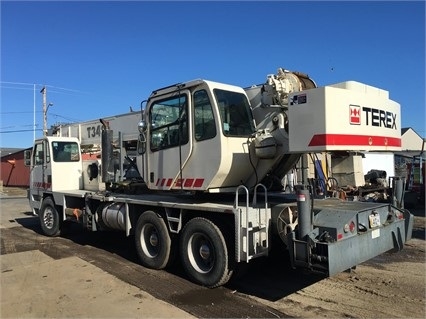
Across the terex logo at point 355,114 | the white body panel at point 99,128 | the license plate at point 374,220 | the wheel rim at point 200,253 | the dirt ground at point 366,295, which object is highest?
the white body panel at point 99,128

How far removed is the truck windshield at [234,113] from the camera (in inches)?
263

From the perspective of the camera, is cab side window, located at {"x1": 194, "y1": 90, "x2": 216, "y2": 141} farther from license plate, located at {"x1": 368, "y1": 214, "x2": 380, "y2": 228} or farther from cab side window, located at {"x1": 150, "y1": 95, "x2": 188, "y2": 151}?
license plate, located at {"x1": 368, "y1": 214, "x2": 380, "y2": 228}

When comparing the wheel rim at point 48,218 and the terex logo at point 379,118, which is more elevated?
the terex logo at point 379,118

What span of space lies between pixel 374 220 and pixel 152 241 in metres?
3.86

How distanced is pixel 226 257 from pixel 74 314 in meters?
2.16

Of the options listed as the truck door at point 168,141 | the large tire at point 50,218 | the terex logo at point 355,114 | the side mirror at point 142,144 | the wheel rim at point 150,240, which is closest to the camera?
the terex logo at point 355,114

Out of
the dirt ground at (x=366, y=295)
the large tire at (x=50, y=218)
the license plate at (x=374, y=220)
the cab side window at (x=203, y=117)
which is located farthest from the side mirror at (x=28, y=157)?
the license plate at (x=374, y=220)

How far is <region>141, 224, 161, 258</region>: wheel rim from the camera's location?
301 inches

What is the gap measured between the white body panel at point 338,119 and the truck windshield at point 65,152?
25.0ft

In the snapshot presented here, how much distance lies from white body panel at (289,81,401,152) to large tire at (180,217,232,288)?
1.72 m

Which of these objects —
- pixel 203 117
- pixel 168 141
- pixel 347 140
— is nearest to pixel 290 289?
pixel 347 140

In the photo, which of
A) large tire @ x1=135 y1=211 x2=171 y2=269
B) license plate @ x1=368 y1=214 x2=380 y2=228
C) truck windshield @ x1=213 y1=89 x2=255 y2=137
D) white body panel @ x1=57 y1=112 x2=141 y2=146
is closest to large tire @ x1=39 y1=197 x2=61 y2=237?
white body panel @ x1=57 y1=112 x2=141 y2=146

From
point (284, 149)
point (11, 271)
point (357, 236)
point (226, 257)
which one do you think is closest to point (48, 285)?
point (11, 271)

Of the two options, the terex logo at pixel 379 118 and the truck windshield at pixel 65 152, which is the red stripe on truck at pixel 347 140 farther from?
the truck windshield at pixel 65 152
